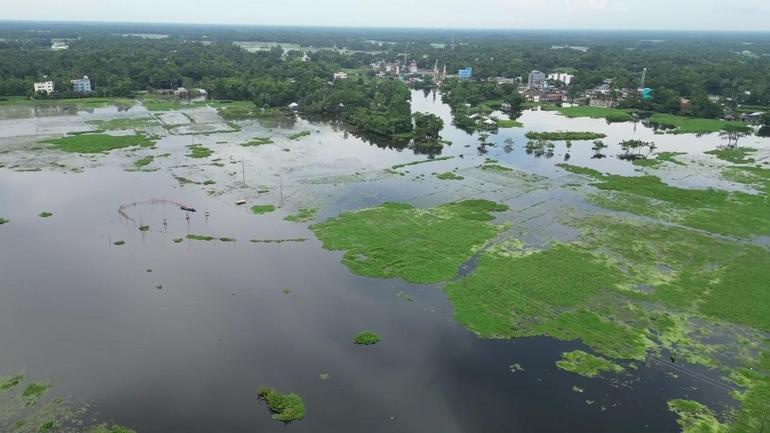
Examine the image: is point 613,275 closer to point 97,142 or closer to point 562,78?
point 97,142

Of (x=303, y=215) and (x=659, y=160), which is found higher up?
(x=659, y=160)

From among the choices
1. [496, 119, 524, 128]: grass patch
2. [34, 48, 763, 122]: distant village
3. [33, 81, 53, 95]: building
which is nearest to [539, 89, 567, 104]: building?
Result: [34, 48, 763, 122]: distant village

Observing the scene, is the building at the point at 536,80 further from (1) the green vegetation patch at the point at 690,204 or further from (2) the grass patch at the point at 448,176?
(2) the grass patch at the point at 448,176

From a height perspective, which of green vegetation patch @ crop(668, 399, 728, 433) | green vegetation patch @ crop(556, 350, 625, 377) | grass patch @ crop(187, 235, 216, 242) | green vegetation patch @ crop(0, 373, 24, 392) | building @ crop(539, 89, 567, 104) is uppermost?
building @ crop(539, 89, 567, 104)

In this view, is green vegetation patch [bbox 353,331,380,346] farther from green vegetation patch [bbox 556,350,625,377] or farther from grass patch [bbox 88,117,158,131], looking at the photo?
grass patch [bbox 88,117,158,131]

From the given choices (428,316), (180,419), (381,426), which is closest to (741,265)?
(428,316)

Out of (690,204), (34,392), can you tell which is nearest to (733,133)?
(690,204)

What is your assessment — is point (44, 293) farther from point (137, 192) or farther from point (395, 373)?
point (395, 373)
